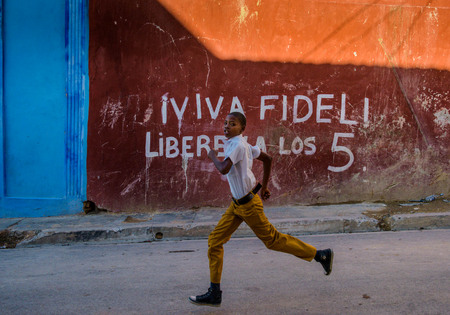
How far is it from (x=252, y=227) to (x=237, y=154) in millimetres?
593

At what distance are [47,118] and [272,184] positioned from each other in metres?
3.64

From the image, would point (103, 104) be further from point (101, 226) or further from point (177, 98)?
point (101, 226)

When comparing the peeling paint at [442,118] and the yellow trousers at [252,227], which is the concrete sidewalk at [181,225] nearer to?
the peeling paint at [442,118]

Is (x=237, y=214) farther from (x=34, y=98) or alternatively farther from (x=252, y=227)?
(x=34, y=98)

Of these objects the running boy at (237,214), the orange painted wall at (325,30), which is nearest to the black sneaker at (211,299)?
the running boy at (237,214)

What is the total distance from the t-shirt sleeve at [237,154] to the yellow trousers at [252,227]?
341 millimetres

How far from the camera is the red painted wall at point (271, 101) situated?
6348mm

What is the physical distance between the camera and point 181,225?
5.54 m

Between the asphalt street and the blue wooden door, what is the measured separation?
4.79 ft

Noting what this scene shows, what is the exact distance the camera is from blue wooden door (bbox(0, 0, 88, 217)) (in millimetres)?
6273

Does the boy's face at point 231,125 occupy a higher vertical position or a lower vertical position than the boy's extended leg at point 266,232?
higher

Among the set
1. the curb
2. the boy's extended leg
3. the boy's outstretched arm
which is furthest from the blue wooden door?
the boy's extended leg

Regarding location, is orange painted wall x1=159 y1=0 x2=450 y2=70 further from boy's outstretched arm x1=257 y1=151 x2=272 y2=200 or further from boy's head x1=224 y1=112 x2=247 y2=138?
boy's head x1=224 y1=112 x2=247 y2=138

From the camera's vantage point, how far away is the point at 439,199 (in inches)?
265
